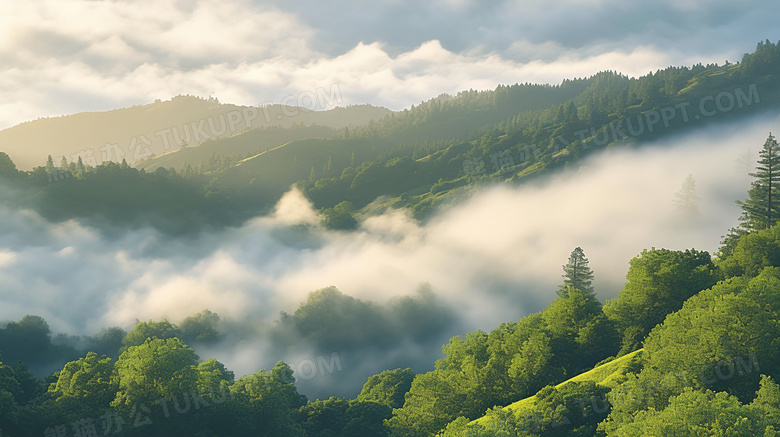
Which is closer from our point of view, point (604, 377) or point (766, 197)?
point (604, 377)

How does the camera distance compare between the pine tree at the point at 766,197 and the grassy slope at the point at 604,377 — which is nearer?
the grassy slope at the point at 604,377

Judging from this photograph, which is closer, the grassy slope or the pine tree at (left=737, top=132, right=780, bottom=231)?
the grassy slope

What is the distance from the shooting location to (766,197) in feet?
401

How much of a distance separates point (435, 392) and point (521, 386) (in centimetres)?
1332

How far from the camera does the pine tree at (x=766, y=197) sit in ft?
395

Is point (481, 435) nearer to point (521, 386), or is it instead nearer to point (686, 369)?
point (686, 369)

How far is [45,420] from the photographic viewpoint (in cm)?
6725

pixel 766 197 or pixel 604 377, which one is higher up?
pixel 766 197

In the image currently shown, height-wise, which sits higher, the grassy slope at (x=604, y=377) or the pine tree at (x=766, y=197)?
the pine tree at (x=766, y=197)

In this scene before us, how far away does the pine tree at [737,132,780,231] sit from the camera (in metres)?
120

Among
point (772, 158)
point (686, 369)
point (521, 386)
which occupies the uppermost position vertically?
point (772, 158)

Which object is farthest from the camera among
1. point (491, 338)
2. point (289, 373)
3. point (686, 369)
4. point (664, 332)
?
point (289, 373)

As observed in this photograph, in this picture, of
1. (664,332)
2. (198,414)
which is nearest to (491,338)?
(664,332)

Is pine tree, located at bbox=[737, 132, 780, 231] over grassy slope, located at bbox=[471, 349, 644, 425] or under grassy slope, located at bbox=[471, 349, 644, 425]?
over
